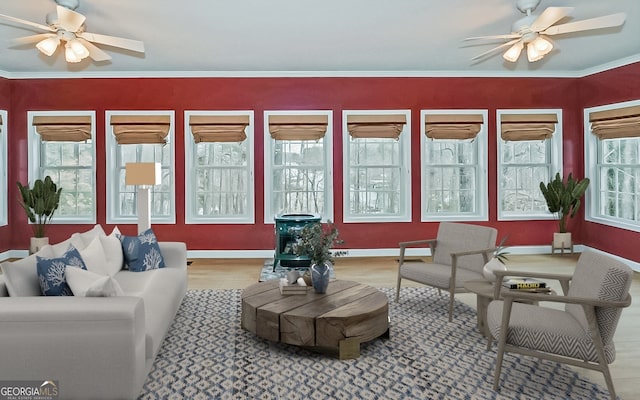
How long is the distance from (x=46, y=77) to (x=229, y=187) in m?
3.04

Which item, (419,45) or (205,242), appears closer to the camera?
(419,45)

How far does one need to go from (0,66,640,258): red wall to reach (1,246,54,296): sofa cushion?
13.7ft

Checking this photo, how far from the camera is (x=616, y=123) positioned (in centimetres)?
670

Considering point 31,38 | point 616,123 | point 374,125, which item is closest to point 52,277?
point 31,38

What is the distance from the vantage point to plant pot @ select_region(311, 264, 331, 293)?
391 cm

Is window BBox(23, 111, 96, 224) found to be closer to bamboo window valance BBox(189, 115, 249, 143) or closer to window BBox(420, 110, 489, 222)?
bamboo window valance BBox(189, 115, 249, 143)

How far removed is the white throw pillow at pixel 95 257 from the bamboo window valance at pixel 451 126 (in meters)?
4.89

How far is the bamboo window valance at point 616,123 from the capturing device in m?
6.35

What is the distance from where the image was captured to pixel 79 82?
7172 mm

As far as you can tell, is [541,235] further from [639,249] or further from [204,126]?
[204,126]

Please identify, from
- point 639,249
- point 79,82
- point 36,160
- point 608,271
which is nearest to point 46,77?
point 79,82

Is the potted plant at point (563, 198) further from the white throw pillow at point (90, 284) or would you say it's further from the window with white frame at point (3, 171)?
the window with white frame at point (3, 171)

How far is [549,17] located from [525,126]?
12.1ft

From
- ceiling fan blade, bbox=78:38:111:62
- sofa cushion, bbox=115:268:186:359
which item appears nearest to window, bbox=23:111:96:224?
ceiling fan blade, bbox=78:38:111:62
